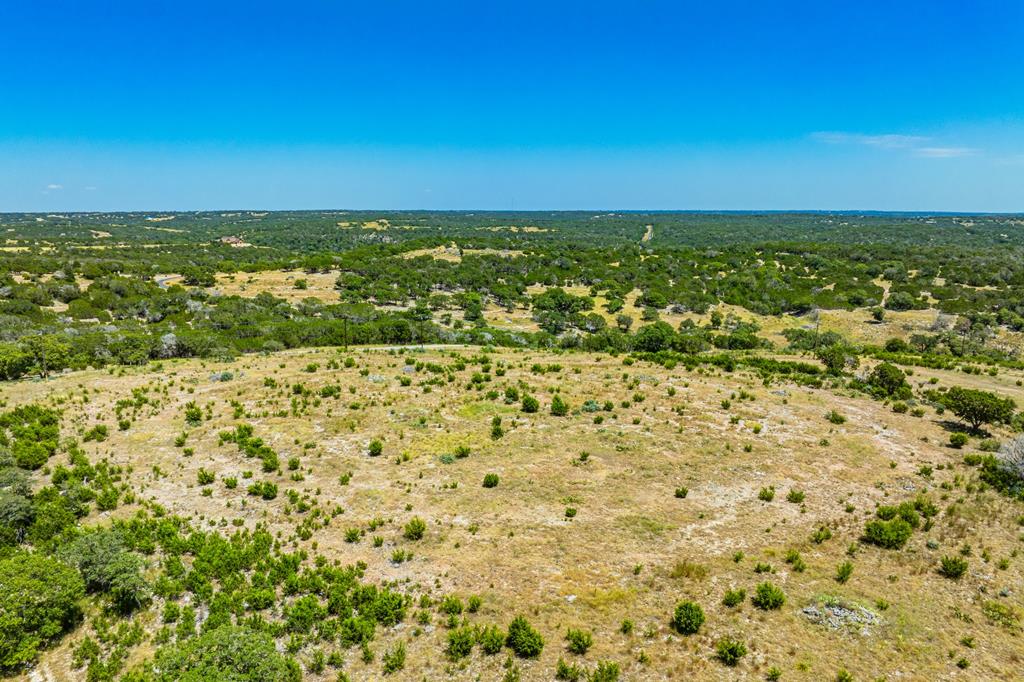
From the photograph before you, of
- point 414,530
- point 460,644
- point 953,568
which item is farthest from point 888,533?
point 414,530

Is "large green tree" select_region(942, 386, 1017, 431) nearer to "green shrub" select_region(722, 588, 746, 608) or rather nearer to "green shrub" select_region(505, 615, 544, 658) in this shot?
"green shrub" select_region(722, 588, 746, 608)

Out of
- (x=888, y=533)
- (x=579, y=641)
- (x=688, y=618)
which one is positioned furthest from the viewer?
(x=888, y=533)

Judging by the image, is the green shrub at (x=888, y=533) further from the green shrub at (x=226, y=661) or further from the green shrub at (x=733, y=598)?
the green shrub at (x=226, y=661)

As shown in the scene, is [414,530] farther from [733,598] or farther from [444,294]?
[444,294]

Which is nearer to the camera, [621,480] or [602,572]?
[602,572]

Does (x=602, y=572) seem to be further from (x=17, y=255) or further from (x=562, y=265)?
(x=17, y=255)

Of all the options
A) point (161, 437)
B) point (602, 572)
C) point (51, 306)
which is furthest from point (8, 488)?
point (51, 306)
